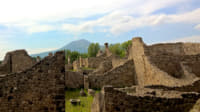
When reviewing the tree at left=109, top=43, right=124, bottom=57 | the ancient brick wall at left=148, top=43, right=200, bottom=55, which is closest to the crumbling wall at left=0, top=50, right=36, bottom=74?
the ancient brick wall at left=148, top=43, right=200, bottom=55

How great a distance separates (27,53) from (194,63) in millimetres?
17362

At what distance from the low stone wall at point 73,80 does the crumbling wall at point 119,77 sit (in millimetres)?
1156

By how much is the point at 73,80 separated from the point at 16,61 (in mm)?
6777

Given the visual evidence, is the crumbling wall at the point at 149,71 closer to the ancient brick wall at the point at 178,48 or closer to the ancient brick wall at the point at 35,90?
the ancient brick wall at the point at 178,48

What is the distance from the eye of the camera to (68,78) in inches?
720

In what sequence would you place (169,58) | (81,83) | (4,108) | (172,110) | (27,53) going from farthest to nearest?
(27,53) < (81,83) < (169,58) < (4,108) < (172,110)

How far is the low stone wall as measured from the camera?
715 inches

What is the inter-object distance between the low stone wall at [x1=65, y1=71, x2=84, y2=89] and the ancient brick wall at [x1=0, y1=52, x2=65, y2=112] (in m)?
10.5

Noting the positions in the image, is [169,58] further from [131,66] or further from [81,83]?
[81,83]

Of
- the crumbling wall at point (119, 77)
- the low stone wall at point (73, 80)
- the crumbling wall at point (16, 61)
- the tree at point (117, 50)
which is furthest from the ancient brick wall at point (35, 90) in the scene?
the tree at point (117, 50)

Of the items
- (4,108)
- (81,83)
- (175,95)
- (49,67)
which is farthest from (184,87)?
(81,83)

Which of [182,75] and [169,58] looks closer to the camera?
[182,75]

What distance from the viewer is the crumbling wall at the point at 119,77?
1911 centimetres

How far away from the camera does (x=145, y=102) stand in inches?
282
